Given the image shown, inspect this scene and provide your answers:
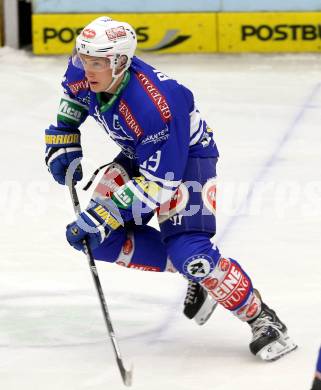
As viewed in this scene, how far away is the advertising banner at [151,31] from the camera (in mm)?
10047

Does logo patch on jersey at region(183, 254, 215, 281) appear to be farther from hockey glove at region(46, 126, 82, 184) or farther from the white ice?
hockey glove at region(46, 126, 82, 184)

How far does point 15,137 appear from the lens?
7.71 meters

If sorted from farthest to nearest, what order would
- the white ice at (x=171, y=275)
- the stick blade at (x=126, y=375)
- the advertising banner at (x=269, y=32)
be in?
the advertising banner at (x=269, y=32) < the white ice at (x=171, y=275) < the stick blade at (x=126, y=375)

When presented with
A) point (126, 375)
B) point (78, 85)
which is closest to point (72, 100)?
point (78, 85)

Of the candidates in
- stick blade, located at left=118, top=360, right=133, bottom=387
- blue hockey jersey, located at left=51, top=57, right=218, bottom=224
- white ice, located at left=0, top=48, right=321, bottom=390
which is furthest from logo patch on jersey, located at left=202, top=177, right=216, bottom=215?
stick blade, located at left=118, top=360, right=133, bottom=387

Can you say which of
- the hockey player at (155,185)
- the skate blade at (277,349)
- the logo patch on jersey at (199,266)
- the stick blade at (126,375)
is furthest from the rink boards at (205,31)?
the stick blade at (126,375)

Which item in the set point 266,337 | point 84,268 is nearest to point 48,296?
point 84,268

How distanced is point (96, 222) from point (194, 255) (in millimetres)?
357

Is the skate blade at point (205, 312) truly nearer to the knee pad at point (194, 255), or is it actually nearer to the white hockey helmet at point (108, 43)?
the knee pad at point (194, 255)

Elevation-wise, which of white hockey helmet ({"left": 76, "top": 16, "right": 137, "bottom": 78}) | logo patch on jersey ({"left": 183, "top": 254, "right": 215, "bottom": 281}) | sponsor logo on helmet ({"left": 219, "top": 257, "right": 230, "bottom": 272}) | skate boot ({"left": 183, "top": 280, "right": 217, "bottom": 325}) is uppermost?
white hockey helmet ({"left": 76, "top": 16, "right": 137, "bottom": 78})

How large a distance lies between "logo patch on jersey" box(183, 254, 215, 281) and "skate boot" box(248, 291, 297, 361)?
0.31 metres

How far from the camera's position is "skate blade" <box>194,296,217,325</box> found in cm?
454

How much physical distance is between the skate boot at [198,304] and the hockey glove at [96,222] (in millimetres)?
527

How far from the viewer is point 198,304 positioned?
4.54m
